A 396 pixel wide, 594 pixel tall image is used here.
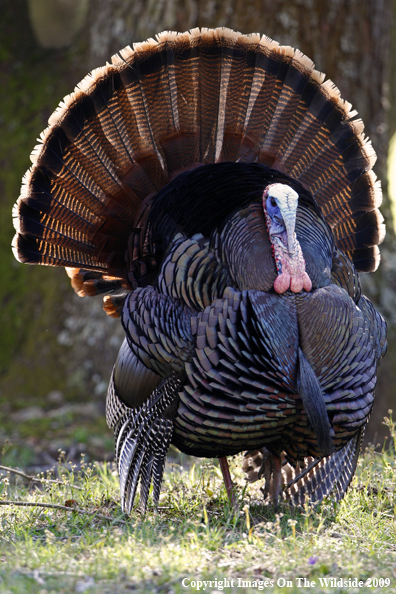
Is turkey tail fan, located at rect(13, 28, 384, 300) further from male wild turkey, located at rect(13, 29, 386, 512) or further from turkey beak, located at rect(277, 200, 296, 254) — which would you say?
turkey beak, located at rect(277, 200, 296, 254)

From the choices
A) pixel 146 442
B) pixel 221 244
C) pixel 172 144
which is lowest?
pixel 146 442

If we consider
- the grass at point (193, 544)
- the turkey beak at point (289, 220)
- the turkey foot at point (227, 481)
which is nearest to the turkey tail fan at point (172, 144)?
the turkey beak at point (289, 220)

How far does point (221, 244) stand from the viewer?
11.9 feet

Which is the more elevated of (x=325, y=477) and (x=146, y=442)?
(x=146, y=442)

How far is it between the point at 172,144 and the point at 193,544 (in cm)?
251

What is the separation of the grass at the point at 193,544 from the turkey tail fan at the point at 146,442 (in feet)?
0.49

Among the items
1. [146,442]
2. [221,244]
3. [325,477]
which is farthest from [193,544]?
[221,244]

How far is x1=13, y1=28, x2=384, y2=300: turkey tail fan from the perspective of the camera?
402cm

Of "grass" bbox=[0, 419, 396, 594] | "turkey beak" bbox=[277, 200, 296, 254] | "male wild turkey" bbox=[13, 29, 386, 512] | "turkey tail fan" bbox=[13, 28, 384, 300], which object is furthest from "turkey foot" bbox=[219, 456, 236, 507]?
"turkey beak" bbox=[277, 200, 296, 254]

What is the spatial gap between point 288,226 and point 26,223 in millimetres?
1769

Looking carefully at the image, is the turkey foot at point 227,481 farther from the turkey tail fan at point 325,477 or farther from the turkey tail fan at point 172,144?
the turkey tail fan at point 172,144

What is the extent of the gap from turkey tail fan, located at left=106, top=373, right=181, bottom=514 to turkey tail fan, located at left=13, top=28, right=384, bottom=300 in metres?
0.87

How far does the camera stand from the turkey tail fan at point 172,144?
4.02m

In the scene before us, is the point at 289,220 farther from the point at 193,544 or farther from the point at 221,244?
the point at 193,544
